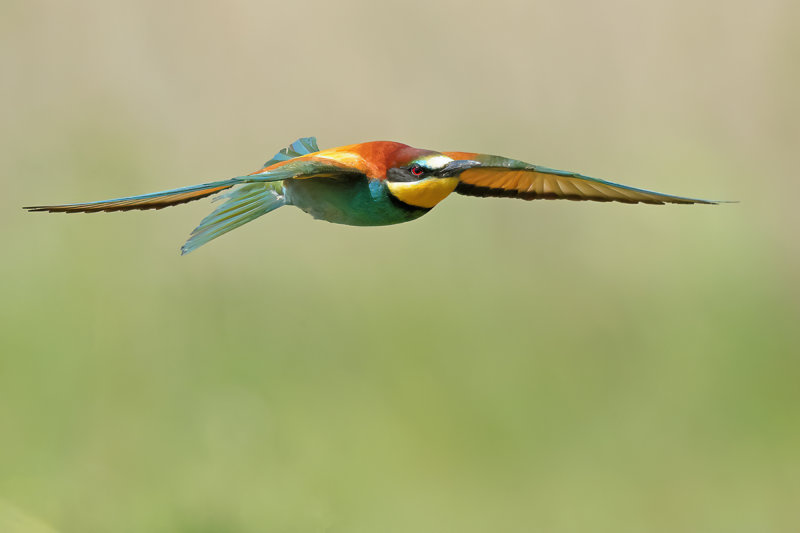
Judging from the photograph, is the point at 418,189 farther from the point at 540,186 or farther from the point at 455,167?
the point at 540,186

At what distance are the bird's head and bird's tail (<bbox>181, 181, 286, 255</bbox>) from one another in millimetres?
110

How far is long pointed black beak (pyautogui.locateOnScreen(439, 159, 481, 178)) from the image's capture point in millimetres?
710

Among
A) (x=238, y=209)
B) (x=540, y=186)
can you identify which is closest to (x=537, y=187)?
(x=540, y=186)

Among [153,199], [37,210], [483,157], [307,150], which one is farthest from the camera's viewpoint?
[307,150]

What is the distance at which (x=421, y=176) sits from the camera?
717 mm

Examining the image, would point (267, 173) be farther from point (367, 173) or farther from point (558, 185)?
point (558, 185)

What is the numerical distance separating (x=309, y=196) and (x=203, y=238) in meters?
0.11

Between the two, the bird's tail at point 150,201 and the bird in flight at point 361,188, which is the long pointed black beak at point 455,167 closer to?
the bird in flight at point 361,188

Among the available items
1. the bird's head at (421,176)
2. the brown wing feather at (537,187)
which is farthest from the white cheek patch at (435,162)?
the brown wing feather at (537,187)

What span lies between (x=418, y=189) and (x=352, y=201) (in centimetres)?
6

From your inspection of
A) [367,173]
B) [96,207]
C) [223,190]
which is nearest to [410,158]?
[367,173]

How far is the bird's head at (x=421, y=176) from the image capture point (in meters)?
0.71

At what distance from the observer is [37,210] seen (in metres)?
0.50

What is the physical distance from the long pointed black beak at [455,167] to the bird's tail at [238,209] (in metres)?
0.15
